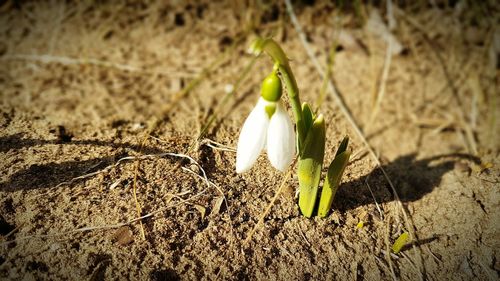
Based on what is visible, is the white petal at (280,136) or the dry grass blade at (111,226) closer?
the white petal at (280,136)

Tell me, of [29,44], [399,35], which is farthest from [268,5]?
[29,44]

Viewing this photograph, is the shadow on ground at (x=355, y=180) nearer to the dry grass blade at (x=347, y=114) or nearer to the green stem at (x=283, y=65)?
the dry grass blade at (x=347, y=114)

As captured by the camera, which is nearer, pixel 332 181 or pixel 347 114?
pixel 332 181

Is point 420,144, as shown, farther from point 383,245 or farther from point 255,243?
point 255,243

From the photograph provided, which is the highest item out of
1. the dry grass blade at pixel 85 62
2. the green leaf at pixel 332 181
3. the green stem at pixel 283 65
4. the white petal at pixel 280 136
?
the green stem at pixel 283 65

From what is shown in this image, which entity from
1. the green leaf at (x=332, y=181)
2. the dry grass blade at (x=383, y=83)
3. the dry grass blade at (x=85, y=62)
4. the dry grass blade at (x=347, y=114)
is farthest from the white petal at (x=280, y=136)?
the dry grass blade at (x=85, y=62)

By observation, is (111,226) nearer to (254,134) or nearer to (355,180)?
(254,134)

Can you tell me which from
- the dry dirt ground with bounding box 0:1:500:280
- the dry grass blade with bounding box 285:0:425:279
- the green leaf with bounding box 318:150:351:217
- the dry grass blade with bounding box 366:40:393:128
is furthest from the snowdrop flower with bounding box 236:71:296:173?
the dry grass blade with bounding box 366:40:393:128

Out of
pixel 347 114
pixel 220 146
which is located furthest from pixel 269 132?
pixel 347 114
